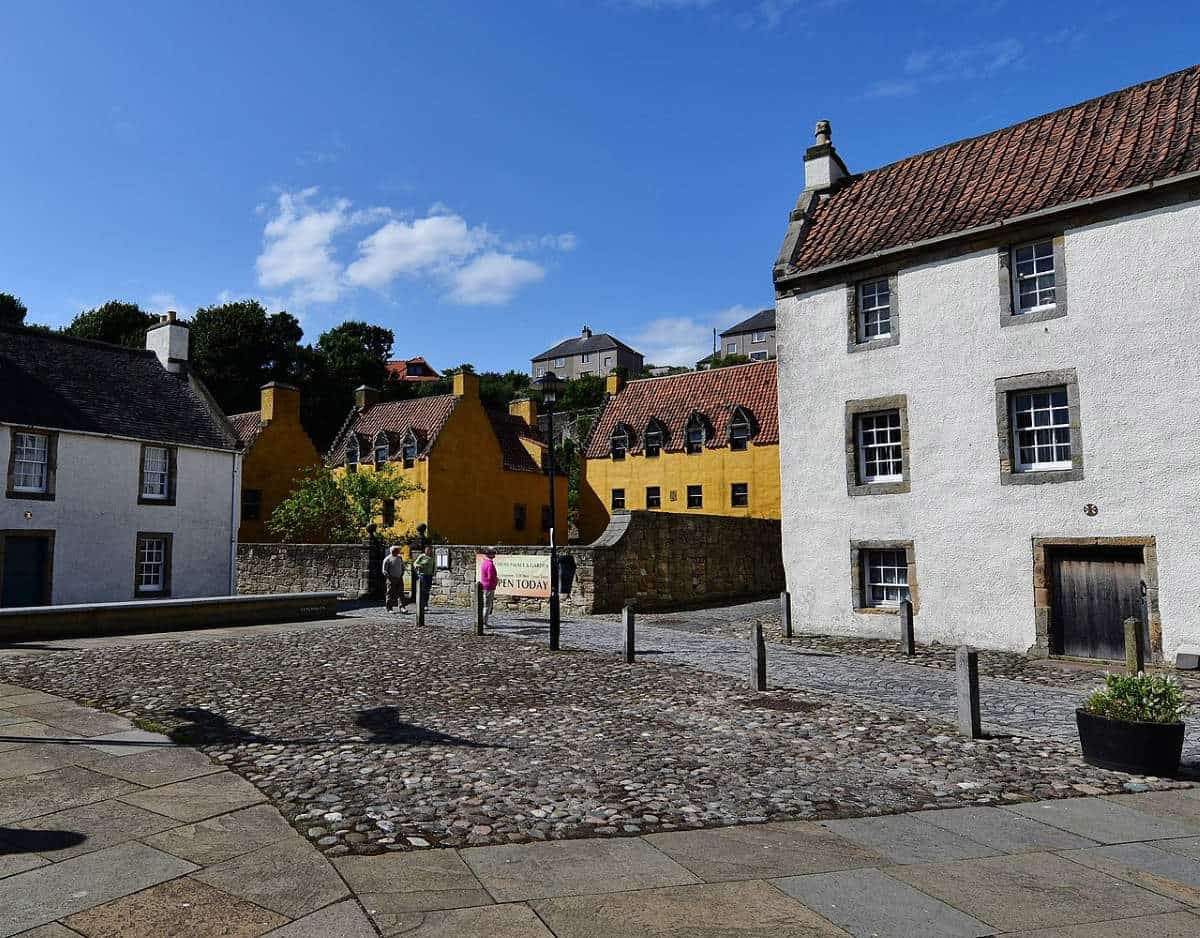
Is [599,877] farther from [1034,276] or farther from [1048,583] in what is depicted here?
[1034,276]

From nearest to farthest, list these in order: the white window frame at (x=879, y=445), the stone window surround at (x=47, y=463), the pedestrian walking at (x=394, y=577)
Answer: the white window frame at (x=879, y=445), the pedestrian walking at (x=394, y=577), the stone window surround at (x=47, y=463)

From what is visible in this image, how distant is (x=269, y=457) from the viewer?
3934 centimetres

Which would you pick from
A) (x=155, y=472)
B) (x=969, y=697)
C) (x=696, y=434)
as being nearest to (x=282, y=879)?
(x=969, y=697)

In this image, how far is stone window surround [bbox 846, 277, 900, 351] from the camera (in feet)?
57.0

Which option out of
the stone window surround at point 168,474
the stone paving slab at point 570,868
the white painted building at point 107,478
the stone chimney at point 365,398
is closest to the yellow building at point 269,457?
the stone chimney at point 365,398

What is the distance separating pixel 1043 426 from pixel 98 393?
92.3 ft

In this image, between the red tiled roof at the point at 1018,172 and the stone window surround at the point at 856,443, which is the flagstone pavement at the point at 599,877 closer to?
the stone window surround at the point at 856,443

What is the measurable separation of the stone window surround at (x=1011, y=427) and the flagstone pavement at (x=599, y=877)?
392 inches

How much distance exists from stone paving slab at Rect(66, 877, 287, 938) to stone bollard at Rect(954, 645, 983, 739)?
709 cm

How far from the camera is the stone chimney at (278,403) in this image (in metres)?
39.8

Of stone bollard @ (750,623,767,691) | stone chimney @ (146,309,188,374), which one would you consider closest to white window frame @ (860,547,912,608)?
stone bollard @ (750,623,767,691)

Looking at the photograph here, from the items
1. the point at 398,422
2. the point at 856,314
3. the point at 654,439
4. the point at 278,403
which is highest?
the point at 278,403

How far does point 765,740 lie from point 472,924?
190 inches

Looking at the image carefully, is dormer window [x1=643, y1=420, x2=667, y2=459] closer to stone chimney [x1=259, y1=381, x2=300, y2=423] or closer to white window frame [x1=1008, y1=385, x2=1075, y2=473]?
stone chimney [x1=259, y1=381, x2=300, y2=423]
